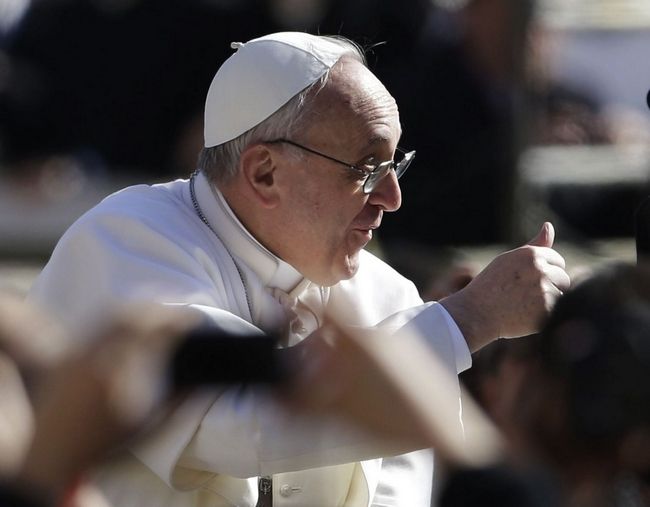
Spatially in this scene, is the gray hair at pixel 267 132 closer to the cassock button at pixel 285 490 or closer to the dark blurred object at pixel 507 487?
the cassock button at pixel 285 490

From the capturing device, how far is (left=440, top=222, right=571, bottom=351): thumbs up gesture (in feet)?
8.43

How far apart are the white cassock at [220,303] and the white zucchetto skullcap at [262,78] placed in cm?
14

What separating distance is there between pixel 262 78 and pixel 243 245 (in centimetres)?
35

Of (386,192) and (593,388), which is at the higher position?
(593,388)

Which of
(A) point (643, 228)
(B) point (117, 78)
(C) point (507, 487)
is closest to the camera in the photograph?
(C) point (507, 487)

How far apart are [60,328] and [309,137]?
1.51 m

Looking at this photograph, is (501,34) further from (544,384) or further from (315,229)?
(544,384)

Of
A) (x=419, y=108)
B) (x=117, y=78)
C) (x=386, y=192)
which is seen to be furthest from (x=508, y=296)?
(x=117, y=78)

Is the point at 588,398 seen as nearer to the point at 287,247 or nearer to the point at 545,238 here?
the point at 545,238

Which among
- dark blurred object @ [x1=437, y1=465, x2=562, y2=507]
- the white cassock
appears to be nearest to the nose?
the white cassock

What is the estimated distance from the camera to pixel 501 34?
16.5 feet

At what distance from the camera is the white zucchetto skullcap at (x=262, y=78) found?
9.54ft

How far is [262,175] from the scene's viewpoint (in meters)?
2.91

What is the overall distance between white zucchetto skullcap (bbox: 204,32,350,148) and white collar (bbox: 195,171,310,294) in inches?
5.3
